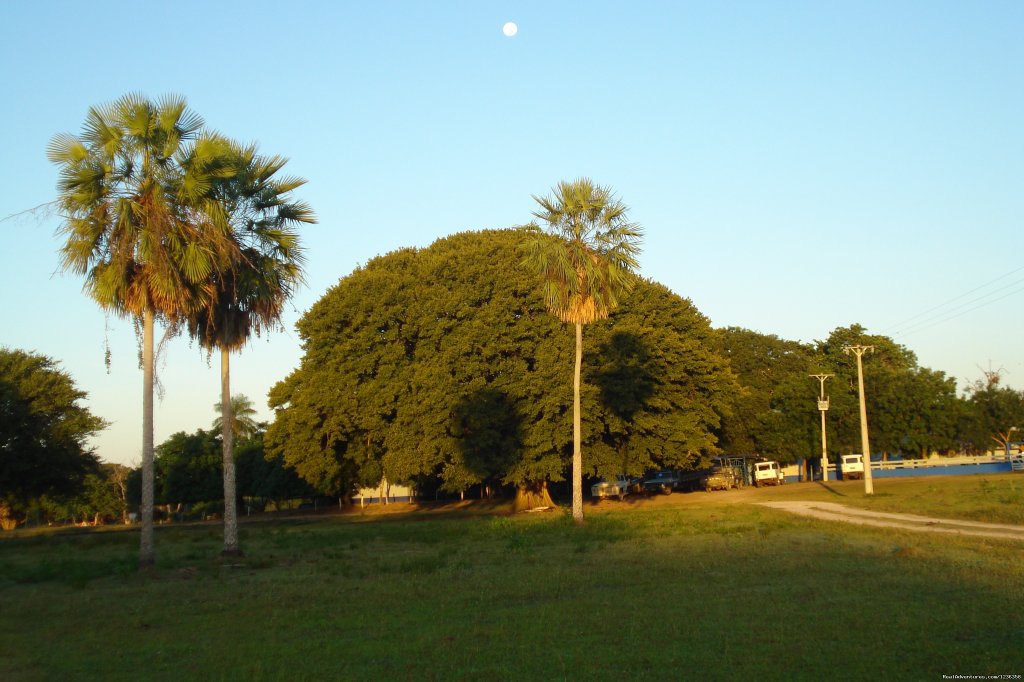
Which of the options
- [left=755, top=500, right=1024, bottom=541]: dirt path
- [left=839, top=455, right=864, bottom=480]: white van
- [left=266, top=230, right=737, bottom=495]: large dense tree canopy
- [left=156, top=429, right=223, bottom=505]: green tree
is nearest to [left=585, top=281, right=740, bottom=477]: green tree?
[left=266, top=230, right=737, bottom=495]: large dense tree canopy

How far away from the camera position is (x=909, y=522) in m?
29.1

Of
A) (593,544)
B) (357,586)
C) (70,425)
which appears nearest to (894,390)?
(593,544)

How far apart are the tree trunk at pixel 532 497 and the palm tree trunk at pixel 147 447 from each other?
27.3 metres

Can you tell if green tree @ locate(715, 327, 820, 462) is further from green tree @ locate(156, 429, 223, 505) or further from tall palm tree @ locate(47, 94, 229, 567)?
tall palm tree @ locate(47, 94, 229, 567)

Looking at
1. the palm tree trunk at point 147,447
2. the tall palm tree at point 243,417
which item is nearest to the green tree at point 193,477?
the tall palm tree at point 243,417

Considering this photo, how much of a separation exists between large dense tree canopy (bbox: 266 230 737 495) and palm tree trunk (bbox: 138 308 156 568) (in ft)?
71.0

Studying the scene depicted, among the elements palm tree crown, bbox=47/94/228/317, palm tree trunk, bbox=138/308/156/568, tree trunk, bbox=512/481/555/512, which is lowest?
tree trunk, bbox=512/481/555/512

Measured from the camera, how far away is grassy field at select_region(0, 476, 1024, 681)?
9.73 m

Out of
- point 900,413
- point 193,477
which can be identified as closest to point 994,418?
point 900,413

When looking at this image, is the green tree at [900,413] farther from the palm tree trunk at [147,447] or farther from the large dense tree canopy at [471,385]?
the palm tree trunk at [147,447]

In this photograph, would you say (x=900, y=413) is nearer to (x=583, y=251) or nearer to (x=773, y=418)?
(x=773, y=418)

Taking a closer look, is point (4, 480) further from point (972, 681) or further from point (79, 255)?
point (972, 681)

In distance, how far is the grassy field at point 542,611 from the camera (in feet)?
31.9

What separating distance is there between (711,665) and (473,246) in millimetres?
41770
